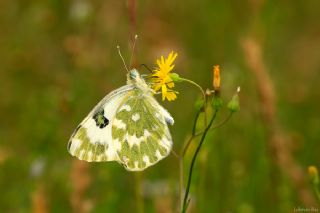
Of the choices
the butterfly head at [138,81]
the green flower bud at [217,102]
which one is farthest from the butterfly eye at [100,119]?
the green flower bud at [217,102]

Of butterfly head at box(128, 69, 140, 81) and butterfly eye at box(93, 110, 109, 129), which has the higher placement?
butterfly head at box(128, 69, 140, 81)

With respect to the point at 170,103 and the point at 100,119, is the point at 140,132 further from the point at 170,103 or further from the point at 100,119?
the point at 170,103

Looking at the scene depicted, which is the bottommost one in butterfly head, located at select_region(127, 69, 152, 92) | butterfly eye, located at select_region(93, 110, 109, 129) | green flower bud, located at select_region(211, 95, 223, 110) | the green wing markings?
green flower bud, located at select_region(211, 95, 223, 110)

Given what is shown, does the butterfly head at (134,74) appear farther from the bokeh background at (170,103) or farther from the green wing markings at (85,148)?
the green wing markings at (85,148)

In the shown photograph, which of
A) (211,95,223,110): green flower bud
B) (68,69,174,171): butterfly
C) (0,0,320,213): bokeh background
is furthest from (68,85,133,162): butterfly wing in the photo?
(211,95,223,110): green flower bud

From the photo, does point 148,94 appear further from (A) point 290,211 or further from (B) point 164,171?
(B) point 164,171

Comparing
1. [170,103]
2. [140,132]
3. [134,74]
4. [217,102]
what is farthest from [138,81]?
[170,103]

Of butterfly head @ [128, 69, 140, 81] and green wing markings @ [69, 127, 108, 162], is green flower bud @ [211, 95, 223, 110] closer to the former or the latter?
butterfly head @ [128, 69, 140, 81]
